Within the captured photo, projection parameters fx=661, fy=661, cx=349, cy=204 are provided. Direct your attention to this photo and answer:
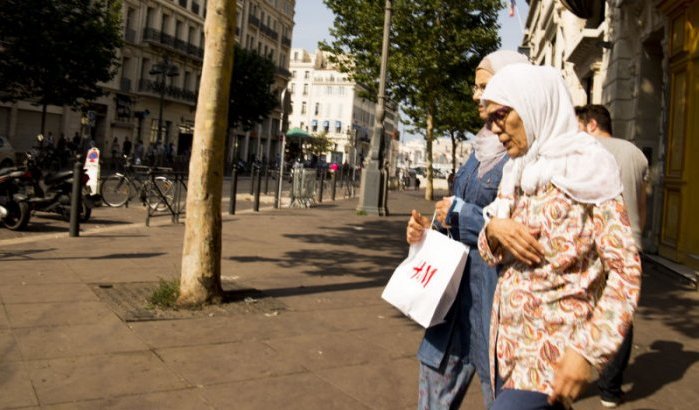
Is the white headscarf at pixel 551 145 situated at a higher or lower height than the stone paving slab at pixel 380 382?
higher

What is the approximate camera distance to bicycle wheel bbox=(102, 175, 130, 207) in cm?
1398

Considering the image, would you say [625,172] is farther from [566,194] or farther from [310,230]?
[310,230]

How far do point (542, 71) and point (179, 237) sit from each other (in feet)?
27.6

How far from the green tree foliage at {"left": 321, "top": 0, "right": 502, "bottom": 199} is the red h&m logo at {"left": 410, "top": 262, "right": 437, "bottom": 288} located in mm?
24483

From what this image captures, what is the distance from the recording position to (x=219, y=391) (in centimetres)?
368

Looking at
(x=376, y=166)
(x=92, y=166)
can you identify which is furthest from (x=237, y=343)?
(x=376, y=166)

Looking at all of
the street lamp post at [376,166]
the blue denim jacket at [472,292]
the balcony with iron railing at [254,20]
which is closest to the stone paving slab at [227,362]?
the blue denim jacket at [472,292]

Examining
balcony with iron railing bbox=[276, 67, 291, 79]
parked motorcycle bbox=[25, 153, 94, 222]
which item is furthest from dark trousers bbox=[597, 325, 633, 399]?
balcony with iron railing bbox=[276, 67, 291, 79]

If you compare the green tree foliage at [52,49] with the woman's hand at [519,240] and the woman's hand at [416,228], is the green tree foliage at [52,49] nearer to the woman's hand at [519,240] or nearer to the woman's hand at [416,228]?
the woman's hand at [416,228]

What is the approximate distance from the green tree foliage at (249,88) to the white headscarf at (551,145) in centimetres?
4917

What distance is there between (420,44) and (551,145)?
83.9ft

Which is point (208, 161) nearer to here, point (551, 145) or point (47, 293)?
point (47, 293)


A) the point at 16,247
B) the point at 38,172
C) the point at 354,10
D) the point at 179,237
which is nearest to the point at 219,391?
the point at 16,247

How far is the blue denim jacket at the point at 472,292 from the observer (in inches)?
97.9
